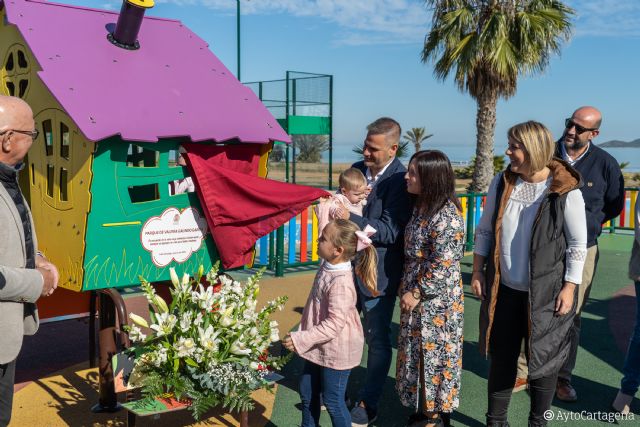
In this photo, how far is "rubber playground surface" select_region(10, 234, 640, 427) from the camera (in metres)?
4.19

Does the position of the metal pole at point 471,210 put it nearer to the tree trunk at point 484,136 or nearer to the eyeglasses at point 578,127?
the tree trunk at point 484,136

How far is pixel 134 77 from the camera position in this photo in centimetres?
394

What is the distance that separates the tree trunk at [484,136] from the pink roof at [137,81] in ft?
41.2

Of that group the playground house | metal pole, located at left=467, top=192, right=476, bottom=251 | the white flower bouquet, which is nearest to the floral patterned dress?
the white flower bouquet

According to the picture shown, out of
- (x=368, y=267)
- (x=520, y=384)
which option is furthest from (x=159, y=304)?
(x=520, y=384)

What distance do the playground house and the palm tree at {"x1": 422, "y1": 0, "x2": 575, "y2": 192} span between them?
12.1 metres

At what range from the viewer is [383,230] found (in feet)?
12.7

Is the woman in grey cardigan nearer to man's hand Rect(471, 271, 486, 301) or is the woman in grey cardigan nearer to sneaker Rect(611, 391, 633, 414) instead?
sneaker Rect(611, 391, 633, 414)

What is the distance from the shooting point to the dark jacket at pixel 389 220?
3914mm

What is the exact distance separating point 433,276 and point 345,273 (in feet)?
1.88

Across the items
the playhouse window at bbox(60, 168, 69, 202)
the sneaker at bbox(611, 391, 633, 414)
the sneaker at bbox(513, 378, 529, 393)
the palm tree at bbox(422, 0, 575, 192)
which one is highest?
the palm tree at bbox(422, 0, 575, 192)

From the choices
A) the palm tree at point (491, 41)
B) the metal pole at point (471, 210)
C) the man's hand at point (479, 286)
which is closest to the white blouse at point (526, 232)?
the man's hand at point (479, 286)

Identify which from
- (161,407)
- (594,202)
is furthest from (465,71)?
(161,407)

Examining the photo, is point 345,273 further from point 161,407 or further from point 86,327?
point 86,327
